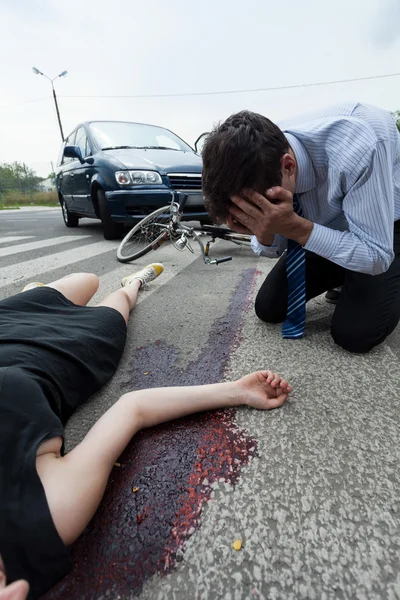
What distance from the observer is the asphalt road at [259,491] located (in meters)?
0.70

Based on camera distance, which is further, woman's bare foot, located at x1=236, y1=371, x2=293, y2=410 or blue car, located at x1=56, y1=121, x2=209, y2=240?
blue car, located at x1=56, y1=121, x2=209, y2=240

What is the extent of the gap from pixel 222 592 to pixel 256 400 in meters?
0.54

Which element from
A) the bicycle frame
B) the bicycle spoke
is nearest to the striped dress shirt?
the bicycle frame

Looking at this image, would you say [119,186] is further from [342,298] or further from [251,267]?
[342,298]

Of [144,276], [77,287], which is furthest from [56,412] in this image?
[144,276]

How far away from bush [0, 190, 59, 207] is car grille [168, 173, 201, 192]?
22521 mm

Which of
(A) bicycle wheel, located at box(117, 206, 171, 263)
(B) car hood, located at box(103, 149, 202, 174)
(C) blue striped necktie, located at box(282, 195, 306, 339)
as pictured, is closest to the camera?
(C) blue striped necktie, located at box(282, 195, 306, 339)

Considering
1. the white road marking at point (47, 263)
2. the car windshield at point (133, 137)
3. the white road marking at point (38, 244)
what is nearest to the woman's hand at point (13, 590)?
the white road marking at point (47, 263)

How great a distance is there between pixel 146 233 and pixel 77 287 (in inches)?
80.1

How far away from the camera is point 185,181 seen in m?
4.35

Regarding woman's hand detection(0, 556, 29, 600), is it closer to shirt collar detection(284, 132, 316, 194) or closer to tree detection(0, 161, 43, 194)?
shirt collar detection(284, 132, 316, 194)

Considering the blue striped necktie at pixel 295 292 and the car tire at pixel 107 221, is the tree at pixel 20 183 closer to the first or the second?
the car tire at pixel 107 221

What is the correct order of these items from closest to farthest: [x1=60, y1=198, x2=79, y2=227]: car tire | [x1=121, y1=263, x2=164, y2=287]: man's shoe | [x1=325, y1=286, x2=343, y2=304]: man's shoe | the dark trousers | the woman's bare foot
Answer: the woman's bare foot < the dark trousers < [x1=325, y1=286, x2=343, y2=304]: man's shoe < [x1=121, y1=263, x2=164, y2=287]: man's shoe < [x1=60, y1=198, x2=79, y2=227]: car tire

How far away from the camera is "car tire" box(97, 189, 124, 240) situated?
173 inches
